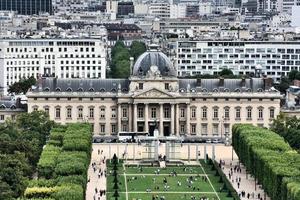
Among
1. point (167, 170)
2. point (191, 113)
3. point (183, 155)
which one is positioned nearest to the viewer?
point (167, 170)

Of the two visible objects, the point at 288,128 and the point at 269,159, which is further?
the point at 288,128

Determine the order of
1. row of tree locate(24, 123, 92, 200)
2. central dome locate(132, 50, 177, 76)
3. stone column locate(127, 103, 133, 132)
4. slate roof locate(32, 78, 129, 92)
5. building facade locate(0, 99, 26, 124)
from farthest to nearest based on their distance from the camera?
building facade locate(0, 99, 26, 124) < slate roof locate(32, 78, 129, 92) < stone column locate(127, 103, 133, 132) < central dome locate(132, 50, 177, 76) < row of tree locate(24, 123, 92, 200)

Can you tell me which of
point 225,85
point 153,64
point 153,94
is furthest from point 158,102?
point 225,85

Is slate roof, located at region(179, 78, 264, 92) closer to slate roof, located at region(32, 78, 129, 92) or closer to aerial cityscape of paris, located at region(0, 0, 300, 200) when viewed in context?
aerial cityscape of paris, located at region(0, 0, 300, 200)

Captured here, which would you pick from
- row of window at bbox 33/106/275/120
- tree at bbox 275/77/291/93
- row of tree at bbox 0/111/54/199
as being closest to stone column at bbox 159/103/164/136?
Result: row of window at bbox 33/106/275/120

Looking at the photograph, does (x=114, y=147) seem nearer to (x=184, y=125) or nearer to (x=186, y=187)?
(x=184, y=125)

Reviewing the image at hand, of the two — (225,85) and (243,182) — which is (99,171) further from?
(225,85)

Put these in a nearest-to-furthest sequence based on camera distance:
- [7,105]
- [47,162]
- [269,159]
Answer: [47,162]
[269,159]
[7,105]
